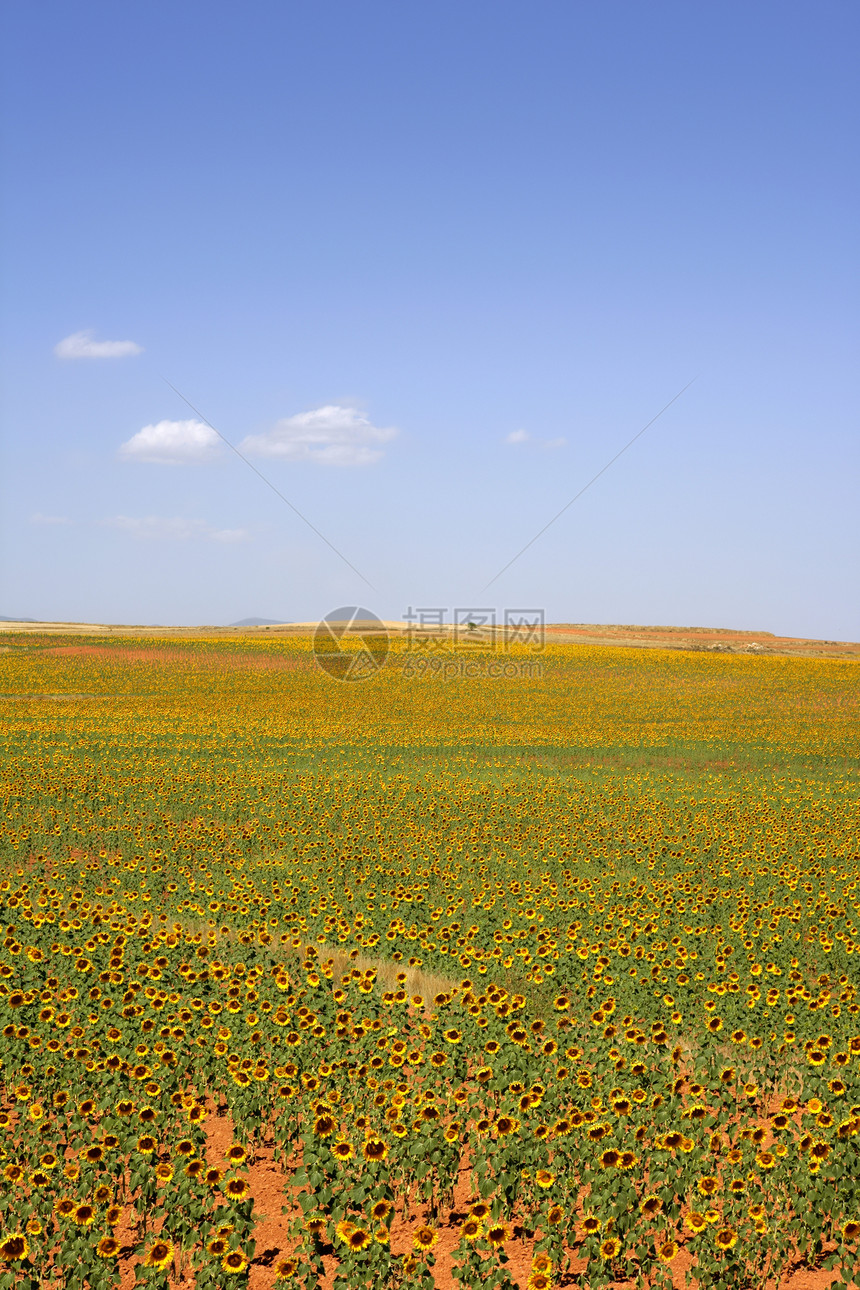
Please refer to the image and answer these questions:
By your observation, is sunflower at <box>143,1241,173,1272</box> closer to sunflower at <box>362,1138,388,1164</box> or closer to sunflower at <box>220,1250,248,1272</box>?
sunflower at <box>220,1250,248,1272</box>

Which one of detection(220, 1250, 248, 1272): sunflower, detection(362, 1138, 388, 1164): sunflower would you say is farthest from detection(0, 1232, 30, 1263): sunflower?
detection(362, 1138, 388, 1164): sunflower

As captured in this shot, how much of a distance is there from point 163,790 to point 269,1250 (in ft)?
45.2

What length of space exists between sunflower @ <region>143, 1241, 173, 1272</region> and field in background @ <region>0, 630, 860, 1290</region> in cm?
1

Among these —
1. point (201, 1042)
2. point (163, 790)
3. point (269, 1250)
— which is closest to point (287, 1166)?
point (269, 1250)

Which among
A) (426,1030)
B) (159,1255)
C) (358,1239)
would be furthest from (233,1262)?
(426,1030)

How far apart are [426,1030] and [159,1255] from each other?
2.90 metres

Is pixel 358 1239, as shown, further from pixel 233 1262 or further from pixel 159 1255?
pixel 159 1255

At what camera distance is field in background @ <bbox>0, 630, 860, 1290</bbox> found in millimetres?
5020

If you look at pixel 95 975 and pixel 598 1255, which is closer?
pixel 598 1255

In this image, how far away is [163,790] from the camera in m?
Answer: 18.0

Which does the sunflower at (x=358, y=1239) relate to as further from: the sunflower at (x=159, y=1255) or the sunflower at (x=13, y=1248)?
the sunflower at (x=13, y=1248)

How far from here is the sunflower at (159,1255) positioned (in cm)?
430

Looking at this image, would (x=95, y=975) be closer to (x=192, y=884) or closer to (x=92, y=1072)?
(x=92, y=1072)

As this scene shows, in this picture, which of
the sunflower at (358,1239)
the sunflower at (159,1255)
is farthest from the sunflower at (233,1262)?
Result: the sunflower at (358,1239)
